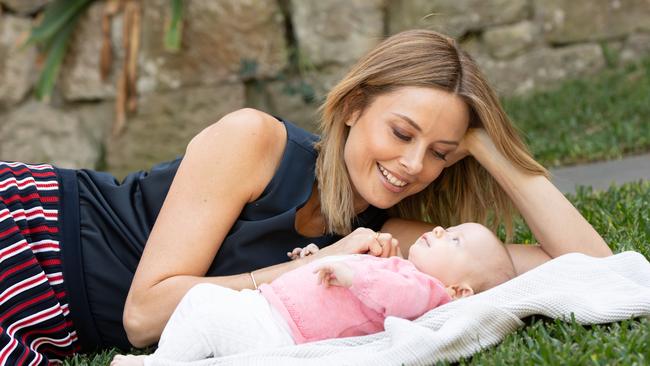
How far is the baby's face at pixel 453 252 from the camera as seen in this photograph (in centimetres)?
267

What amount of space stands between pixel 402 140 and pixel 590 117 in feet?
11.9

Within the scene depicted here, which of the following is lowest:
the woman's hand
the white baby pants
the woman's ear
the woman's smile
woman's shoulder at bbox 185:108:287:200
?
the white baby pants

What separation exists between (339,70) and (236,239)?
4056mm

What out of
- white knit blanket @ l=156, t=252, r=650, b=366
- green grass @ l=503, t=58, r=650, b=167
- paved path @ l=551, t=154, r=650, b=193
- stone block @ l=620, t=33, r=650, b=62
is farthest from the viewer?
stone block @ l=620, t=33, r=650, b=62

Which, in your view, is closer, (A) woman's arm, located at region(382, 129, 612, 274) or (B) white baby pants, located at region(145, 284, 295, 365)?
(B) white baby pants, located at region(145, 284, 295, 365)

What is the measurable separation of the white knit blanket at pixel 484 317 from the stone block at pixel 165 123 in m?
4.30

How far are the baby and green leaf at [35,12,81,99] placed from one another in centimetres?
441

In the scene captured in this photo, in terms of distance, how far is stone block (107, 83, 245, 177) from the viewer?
671 centimetres

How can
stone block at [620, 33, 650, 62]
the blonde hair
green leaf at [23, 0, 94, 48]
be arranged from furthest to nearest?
stone block at [620, 33, 650, 62] → green leaf at [23, 0, 94, 48] → the blonde hair

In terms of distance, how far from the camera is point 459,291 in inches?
105

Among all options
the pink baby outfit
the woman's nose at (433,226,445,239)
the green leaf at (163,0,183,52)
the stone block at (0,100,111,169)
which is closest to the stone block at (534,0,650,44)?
the green leaf at (163,0,183,52)

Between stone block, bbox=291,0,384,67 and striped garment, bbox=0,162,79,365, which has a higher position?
stone block, bbox=291,0,384,67

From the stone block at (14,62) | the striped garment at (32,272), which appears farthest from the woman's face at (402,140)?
the stone block at (14,62)

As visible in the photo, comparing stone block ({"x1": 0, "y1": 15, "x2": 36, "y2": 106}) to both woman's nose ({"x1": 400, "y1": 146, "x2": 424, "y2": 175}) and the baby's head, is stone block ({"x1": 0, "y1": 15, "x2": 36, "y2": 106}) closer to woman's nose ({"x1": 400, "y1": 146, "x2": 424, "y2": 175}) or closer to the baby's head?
woman's nose ({"x1": 400, "y1": 146, "x2": 424, "y2": 175})
